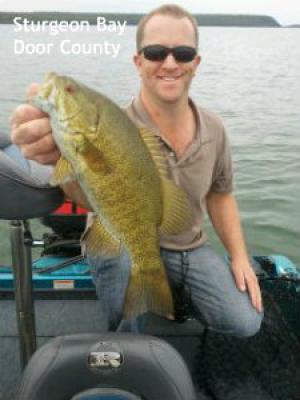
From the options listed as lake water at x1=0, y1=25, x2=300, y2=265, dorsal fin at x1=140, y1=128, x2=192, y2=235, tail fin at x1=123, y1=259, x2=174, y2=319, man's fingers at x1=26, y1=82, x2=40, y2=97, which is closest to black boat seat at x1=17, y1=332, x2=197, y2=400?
tail fin at x1=123, y1=259, x2=174, y2=319

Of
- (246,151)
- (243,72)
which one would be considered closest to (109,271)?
(246,151)

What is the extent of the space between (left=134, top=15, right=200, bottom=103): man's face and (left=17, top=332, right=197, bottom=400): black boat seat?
4.53ft

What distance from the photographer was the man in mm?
2758

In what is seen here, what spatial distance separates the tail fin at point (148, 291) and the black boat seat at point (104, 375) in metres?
0.27

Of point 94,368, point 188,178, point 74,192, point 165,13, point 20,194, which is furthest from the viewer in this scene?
point 188,178

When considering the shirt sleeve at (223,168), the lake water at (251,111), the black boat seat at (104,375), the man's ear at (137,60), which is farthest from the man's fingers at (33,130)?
the lake water at (251,111)

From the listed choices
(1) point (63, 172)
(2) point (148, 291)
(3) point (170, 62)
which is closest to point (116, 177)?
(1) point (63, 172)

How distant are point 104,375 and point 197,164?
1.37 meters

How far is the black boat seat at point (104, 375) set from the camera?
2.02 metres

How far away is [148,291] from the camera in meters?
2.28

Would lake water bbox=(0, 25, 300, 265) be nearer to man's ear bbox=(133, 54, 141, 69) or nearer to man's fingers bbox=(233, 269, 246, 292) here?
man's fingers bbox=(233, 269, 246, 292)

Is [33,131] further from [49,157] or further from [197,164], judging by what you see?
[197,164]

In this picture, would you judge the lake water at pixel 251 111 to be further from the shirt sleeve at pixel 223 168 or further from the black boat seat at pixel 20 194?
the black boat seat at pixel 20 194

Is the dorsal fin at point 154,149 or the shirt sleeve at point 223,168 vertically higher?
the dorsal fin at point 154,149
